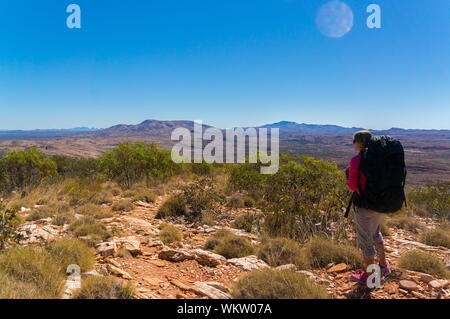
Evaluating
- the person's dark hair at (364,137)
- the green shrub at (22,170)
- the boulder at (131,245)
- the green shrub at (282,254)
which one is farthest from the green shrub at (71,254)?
the green shrub at (22,170)

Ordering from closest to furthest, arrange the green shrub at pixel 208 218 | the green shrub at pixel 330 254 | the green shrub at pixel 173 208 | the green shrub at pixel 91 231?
1. the green shrub at pixel 330 254
2. the green shrub at pixel 91 231
3. the green shrub at pixel 208 218
4. the green shrub at pixel 173 208

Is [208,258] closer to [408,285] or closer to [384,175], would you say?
[408,285]

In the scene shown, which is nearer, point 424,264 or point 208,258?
point 424,264

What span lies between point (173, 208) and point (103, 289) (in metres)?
4.07

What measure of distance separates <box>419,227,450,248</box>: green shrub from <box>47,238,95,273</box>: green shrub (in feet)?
21.9

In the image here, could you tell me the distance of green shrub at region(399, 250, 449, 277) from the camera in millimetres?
3489

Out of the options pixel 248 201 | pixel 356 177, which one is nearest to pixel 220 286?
pixel 356 177

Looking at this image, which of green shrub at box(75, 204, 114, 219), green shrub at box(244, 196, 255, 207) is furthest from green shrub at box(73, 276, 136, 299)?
green shrub at box(244, 196, 255, 207)

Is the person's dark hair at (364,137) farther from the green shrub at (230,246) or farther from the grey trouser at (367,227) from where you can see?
the green shrub at (230,246)

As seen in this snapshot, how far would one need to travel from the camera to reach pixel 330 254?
13.2ft

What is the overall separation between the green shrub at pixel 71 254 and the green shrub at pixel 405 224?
280 inches

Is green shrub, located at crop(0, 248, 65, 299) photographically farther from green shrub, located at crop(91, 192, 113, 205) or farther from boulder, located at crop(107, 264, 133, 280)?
green shrub, located at crop(91, 192, 113, 205)

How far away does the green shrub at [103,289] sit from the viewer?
8.68ft
